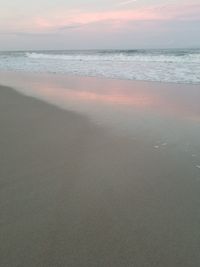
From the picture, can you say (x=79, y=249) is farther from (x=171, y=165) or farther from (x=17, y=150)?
(x=17, y=150)

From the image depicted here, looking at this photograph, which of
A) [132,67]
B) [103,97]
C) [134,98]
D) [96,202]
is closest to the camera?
[96,202]

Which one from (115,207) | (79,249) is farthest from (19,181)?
(79,249)

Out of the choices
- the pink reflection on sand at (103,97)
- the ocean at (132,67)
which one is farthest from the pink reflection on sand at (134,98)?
the ocean at (132,67)

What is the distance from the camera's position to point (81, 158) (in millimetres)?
3842

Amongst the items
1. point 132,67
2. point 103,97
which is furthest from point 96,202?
point 132,67

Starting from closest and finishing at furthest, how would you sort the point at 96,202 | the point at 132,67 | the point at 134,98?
1. the point at 96,202
2. the point at 134,98
3. the point at 132,67

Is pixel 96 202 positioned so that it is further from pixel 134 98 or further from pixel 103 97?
pixel 103 97

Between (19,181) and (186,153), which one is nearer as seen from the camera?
(19,181)

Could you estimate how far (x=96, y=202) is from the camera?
2.77 metres

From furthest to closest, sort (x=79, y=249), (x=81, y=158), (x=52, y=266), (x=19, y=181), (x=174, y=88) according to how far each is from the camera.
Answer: (x=174, y=88)
(x=81, y=158)
(x=19, y=181)
(x=79, y=249)
(x=52, y=266)

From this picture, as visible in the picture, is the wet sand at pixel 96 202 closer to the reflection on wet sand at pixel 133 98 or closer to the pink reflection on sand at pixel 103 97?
the reflection on wet sand at pixel 133 98

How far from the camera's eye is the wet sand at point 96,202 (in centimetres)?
210

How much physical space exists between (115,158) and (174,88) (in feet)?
20.5

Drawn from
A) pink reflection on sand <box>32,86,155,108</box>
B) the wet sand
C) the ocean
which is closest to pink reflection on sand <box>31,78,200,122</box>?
pink reflection on sand <box>32,86,155,108</box>
